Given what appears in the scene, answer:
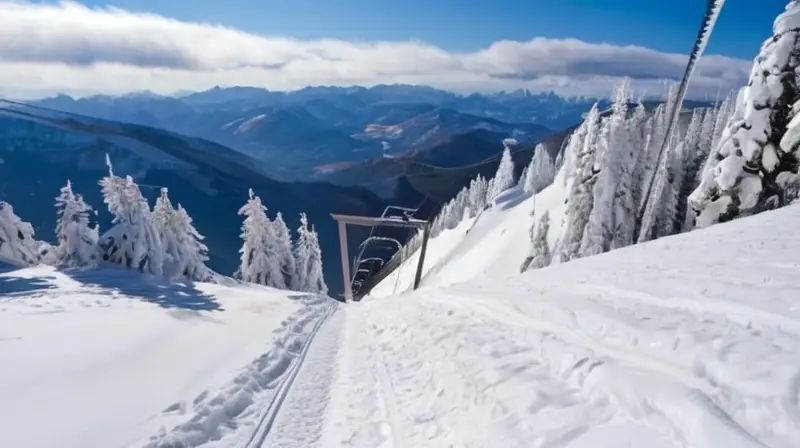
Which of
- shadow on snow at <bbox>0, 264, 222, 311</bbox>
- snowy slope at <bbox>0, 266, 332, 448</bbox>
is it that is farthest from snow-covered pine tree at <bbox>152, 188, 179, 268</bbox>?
snowy slope at <bbox>0, 266, 332, 448</bbox>

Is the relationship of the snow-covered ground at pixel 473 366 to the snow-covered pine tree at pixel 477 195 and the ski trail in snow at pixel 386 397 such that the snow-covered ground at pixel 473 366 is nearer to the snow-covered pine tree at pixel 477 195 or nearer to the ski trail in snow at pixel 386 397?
the ski trail in snow at pixel 386 397

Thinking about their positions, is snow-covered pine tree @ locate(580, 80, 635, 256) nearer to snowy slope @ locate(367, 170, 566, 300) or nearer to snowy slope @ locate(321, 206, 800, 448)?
snowy slope @ locate(367, 170, 566, 300)

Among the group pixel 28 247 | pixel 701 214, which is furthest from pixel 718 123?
pixel 28 247

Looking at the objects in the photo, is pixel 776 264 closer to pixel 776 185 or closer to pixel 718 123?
pixel 776 185

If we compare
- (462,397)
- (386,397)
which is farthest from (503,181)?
(462,397)

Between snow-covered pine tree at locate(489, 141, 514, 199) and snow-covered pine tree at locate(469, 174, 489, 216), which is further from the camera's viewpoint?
snow-covered pine tree at locate(469, 174, 489, 216)

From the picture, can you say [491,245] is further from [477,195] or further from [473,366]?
[473,366]
